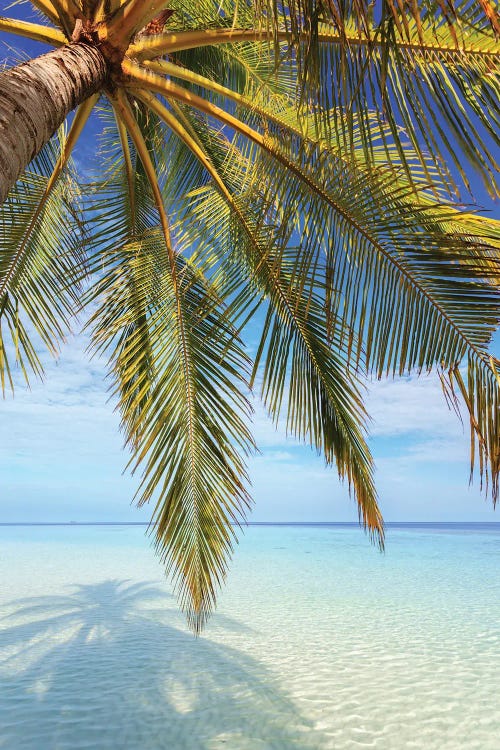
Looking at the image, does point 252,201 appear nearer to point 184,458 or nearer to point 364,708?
point 184,458

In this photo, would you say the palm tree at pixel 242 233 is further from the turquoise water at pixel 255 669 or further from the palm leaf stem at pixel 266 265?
the turquoise water at pixel 255 669

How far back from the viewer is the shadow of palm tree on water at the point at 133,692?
4.70 metres

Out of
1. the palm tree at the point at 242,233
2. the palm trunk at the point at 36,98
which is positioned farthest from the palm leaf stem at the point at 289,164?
the palm trunk at the point at 36,98

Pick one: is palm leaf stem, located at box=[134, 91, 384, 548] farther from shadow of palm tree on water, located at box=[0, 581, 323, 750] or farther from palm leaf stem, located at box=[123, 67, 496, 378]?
shadow of palm tree on water, located at box=[0, 581, 323, 750]

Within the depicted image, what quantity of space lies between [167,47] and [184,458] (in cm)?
288

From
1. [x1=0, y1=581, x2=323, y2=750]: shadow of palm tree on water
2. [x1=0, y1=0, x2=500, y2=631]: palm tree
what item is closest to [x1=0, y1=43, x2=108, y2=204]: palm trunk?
[x1=0, y1=0, x2=500, y2=631]: palm tree

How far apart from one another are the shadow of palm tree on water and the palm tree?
4.55 ft

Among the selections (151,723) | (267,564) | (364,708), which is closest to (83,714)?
(151,723)

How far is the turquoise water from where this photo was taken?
4.80 meters

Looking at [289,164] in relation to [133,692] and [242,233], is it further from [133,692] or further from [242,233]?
[133,692]

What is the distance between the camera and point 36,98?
86.7 inches

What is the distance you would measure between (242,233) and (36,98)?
2240 mm

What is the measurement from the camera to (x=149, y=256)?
4461mm

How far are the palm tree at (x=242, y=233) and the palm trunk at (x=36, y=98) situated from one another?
1cm
